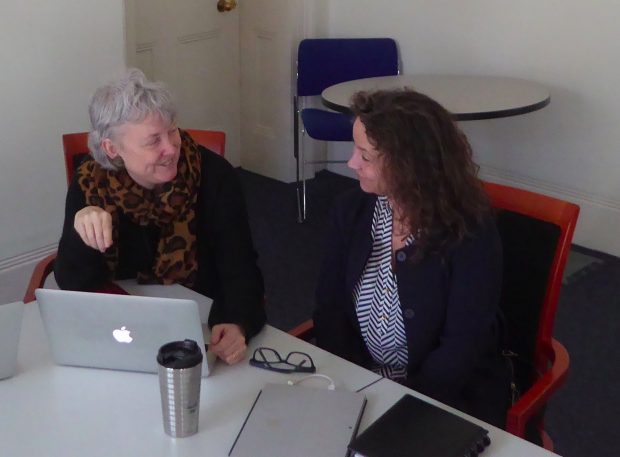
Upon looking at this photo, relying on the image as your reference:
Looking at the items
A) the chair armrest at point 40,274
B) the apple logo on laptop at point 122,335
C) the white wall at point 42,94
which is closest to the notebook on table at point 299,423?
the apple logo on laptop at point 122,335

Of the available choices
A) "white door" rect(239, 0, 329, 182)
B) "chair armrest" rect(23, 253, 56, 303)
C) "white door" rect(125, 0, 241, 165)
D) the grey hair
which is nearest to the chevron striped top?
the grey hair

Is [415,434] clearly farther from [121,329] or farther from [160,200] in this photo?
[160,200]

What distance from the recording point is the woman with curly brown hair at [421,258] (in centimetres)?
164

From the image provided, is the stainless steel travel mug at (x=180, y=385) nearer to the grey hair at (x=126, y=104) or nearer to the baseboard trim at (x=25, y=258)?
the grey hair at (x=126, y=104)

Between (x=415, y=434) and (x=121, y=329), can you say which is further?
(x=121, y=329)

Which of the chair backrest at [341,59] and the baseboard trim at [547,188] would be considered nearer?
the baseboard trim at [547,188]

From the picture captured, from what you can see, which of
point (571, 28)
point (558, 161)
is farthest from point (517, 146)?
point (571, 28)

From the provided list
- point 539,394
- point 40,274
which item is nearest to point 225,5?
point 40,274

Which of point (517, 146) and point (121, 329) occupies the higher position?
point (121, 329)

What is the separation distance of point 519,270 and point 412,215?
30cm

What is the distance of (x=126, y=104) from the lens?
5.98 ft

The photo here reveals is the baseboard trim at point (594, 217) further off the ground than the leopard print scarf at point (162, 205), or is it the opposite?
the leopard print scarf at point (162, 205)

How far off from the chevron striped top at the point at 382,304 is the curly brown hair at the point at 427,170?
4.2 inches

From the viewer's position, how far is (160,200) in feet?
6.24
